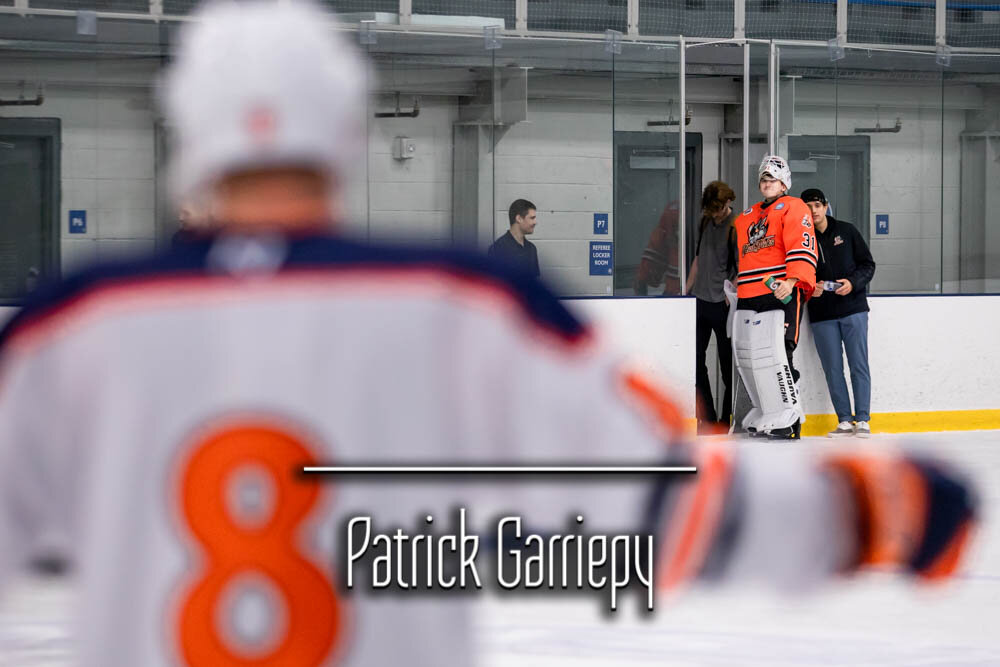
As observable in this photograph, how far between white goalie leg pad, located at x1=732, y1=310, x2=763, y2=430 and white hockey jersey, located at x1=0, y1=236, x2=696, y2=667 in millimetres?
6605

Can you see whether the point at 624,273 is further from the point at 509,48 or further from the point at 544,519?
the point at 544,519

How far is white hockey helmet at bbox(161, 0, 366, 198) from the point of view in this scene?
779 mm

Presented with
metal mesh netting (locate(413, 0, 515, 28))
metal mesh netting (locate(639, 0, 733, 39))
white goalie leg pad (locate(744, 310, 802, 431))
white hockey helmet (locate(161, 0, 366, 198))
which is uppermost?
metal mesh netting (locate(639, 0, 733, 39))

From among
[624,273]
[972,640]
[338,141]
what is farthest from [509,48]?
[338,141]

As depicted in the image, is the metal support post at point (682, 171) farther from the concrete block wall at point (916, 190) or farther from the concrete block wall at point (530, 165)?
the concrete block wall at point (916, 190)

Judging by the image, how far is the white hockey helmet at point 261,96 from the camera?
0.78m

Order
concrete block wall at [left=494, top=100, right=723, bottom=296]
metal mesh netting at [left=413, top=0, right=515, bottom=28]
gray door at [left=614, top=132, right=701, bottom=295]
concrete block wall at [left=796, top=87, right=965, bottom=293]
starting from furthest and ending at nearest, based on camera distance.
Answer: concrete block wall at [left=796, top=87, right=965, bottom=293], metal mesh netting at [left=413, top=0, right=515, bottom=28], gray door at [left=614, top=132, right=701, bottom=295], concrete block wall at [left=494, top=100, right=723, bottom=296]

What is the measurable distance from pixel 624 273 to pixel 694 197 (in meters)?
0.80

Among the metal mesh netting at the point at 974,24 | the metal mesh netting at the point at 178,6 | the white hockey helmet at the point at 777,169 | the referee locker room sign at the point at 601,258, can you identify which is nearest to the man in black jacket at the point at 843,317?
the white hockey helmet at the point at 777,169

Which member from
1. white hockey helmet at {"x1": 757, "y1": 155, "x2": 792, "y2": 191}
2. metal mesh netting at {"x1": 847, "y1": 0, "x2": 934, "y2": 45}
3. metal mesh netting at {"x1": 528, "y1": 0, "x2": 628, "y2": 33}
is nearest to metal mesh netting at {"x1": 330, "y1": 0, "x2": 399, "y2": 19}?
metal mesh netting at {"x1": 528, "y1": 0, "x2": 628, "y2": 33}

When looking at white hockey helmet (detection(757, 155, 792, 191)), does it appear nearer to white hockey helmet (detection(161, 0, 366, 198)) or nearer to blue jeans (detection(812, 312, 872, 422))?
blue jeans (detection(812, 312, 872, 422))

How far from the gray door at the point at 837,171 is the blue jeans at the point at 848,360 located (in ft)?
2.52

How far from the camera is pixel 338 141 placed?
799mm

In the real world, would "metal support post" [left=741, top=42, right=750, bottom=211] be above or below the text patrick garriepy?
above
